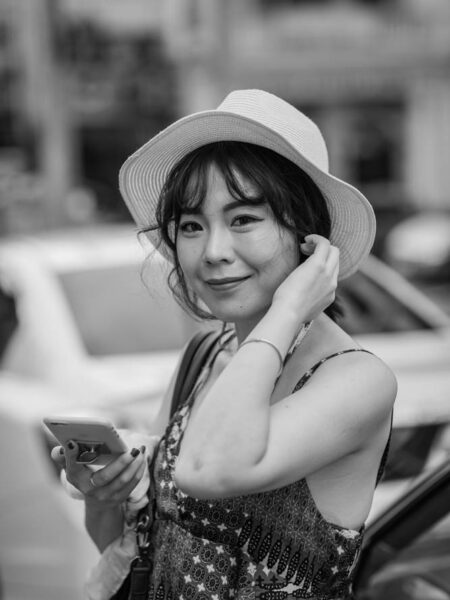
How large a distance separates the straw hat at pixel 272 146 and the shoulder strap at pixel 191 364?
0.34m

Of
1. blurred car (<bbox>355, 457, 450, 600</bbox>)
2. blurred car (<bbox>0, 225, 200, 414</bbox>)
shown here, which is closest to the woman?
blurred car (<bbox>355, 457, 450, 600</bbox>)

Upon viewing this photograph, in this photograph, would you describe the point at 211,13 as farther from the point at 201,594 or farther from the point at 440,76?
the point at 201,594

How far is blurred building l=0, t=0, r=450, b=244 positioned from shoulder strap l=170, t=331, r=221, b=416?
884 inches

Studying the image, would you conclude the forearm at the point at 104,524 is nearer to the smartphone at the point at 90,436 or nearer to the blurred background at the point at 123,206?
the smartphone at the point at 90,436

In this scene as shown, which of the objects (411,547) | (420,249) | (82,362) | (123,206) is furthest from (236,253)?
(123,206)

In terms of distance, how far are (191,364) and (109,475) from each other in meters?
0.40

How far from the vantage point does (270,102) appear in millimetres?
1939

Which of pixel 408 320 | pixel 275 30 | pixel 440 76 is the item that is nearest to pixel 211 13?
pixel 275 30

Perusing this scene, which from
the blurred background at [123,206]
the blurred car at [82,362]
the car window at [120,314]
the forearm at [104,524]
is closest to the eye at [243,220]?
the forearm at [104,524]

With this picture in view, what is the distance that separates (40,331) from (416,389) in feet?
5.01

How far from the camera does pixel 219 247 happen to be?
1857 mm

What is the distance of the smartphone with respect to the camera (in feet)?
5.80

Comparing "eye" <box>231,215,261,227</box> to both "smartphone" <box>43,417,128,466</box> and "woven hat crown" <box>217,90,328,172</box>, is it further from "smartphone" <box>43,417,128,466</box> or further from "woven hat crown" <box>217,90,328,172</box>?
"smartphone" <box>43,417,128,466</box>

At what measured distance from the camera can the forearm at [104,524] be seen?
2.07 m
